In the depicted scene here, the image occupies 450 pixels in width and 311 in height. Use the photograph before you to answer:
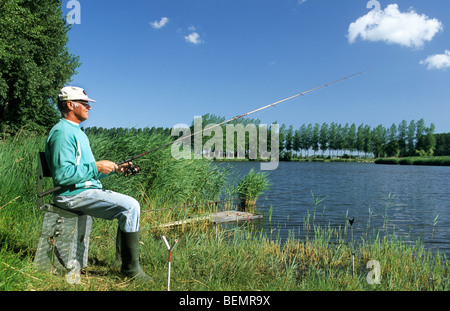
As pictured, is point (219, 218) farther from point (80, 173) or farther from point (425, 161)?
point (425, 161)

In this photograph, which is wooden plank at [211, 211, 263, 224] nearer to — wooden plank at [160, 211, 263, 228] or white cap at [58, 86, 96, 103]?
wooden plank at [160, 211, 263, 228]

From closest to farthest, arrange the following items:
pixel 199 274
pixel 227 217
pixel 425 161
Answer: pixel 199 274, pixel 227 217, pixel 425 161

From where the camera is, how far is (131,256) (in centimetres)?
364

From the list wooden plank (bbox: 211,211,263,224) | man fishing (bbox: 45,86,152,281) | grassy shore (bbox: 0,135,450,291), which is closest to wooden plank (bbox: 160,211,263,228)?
wooden plank (bbox: 211,211,263,224)

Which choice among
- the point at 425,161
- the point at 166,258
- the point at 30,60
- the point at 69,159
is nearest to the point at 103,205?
the point at 69,159

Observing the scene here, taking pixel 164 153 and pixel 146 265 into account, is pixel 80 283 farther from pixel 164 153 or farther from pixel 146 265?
pixel 164 153

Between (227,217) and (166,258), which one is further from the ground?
(166,258)

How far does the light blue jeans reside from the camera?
3.40m

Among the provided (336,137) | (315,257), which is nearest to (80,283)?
(315,257)

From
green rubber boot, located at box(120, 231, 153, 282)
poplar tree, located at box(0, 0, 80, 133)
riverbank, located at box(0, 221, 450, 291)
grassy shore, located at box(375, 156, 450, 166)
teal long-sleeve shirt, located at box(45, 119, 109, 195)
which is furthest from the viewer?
grassy shore, located at box(375, 156, 450, 166)

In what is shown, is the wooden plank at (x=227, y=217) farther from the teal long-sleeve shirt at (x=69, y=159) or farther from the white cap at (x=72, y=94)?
the white cap at (x=72, y=94)

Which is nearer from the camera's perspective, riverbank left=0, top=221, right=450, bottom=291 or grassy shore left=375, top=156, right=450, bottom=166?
riverbank left=0, top=221, right=450, bottom=291

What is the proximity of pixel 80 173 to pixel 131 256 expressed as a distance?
1057mm

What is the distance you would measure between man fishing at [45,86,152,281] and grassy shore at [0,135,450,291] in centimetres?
68
